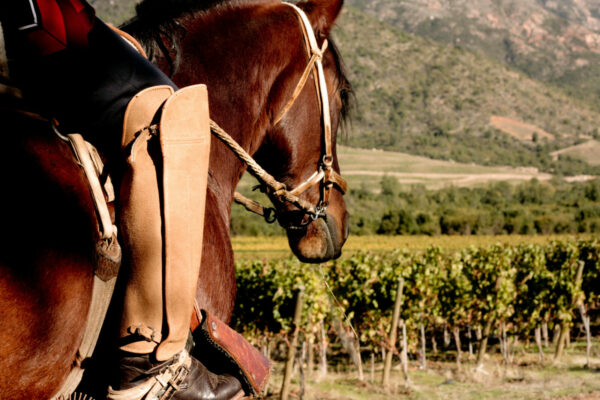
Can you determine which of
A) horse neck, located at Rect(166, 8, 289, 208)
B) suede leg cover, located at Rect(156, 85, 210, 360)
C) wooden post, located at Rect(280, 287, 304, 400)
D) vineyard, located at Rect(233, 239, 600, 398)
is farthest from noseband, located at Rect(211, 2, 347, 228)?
vineyard, located at Rect(233, 239, 600, 398)

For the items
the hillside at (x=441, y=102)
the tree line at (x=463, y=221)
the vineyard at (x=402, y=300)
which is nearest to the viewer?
the vineyard at (x=402, y=300)

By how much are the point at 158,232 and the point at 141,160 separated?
213 millimetres

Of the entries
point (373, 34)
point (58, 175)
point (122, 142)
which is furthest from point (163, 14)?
point (373, 34)

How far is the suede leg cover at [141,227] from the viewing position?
1.59 m

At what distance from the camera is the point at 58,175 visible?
152 centimetres

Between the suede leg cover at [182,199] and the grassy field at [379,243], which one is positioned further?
the grassy field at [379,243]

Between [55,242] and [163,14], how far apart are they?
1.30 metres

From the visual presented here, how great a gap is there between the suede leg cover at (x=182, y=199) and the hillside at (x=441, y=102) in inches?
4838

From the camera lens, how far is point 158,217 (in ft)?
5.27

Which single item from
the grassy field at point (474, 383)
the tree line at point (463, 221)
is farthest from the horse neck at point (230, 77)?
the tree line at point (463, 221)

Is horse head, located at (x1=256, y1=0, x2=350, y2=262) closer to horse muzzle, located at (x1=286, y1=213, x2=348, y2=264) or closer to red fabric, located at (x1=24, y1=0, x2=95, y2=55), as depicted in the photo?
horse muzzle, located at (x1=286, y1=213, x2=348, y2=264)

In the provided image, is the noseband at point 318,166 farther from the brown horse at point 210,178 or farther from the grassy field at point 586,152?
the grassy field at point 586,152

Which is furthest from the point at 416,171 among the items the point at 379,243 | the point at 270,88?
the point at 270,88

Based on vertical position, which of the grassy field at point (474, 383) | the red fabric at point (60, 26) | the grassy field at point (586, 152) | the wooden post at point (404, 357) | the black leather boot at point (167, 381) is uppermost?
the red fabric at point (60, 26)
